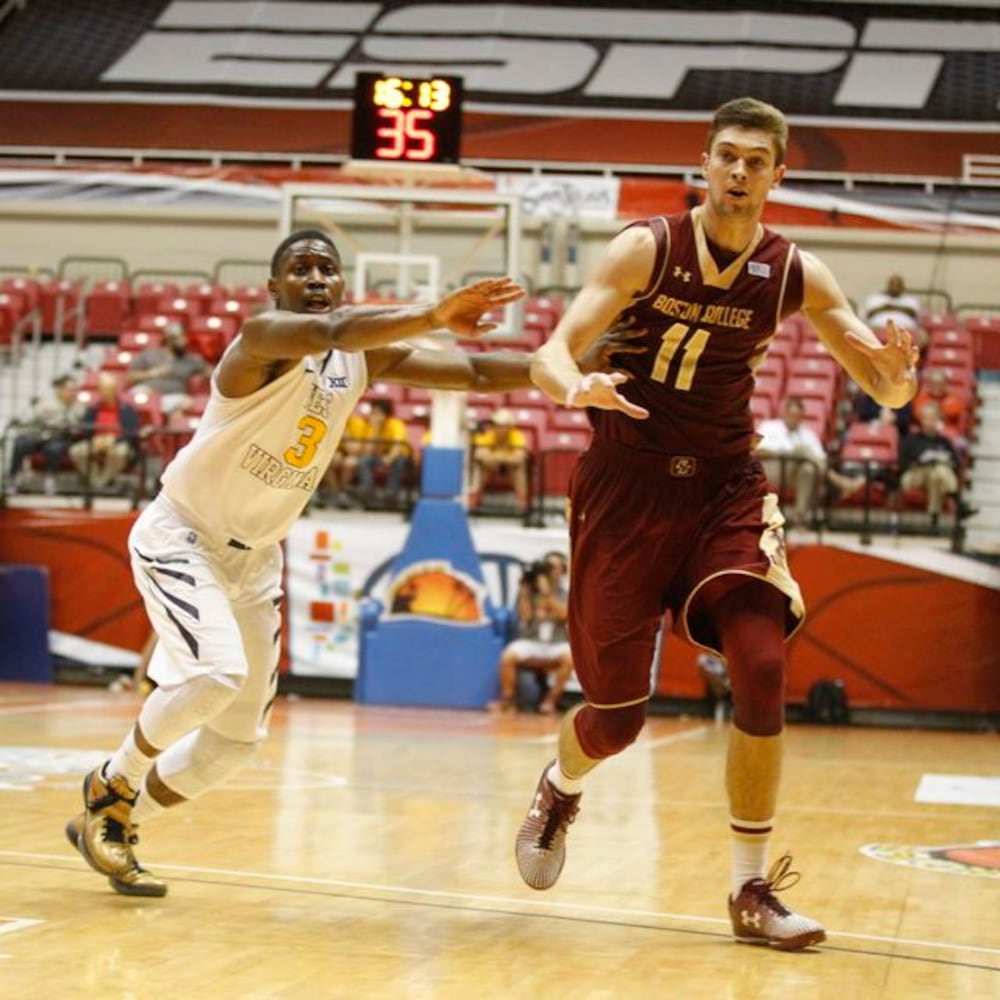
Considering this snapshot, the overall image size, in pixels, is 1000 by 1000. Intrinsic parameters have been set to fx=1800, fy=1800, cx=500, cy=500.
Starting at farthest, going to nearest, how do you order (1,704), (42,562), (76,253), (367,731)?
(76,253), (42,562), (1,704), (367,731)

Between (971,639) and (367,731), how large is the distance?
237 inches

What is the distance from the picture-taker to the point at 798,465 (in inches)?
672

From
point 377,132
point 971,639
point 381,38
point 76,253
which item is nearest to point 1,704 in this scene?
point 377,132

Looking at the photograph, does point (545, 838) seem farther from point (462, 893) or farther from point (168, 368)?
point (168, 368)

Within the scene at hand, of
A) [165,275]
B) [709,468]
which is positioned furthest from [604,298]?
[165,275]

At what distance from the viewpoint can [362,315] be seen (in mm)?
5320

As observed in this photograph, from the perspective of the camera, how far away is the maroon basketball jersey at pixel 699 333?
217 inches

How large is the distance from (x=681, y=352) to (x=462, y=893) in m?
1.99

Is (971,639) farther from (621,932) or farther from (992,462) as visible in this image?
(621,932)

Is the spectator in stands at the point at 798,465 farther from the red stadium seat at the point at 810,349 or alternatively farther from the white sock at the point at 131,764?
the white sock at the point at 131,764

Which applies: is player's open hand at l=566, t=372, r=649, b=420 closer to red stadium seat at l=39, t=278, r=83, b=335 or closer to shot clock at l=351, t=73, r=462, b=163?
shot clock at l=351, t=73, r=462, b=163

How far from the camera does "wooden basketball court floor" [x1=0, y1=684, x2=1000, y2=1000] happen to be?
184 inches

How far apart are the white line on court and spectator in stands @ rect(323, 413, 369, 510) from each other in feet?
36.5

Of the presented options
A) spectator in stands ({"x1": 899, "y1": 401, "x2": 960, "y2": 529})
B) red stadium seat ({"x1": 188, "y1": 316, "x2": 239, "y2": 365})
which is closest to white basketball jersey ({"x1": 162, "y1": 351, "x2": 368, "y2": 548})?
spectator in stands ({"x1": 899, "y1": 401, "x2": 960, "y2": 529})
